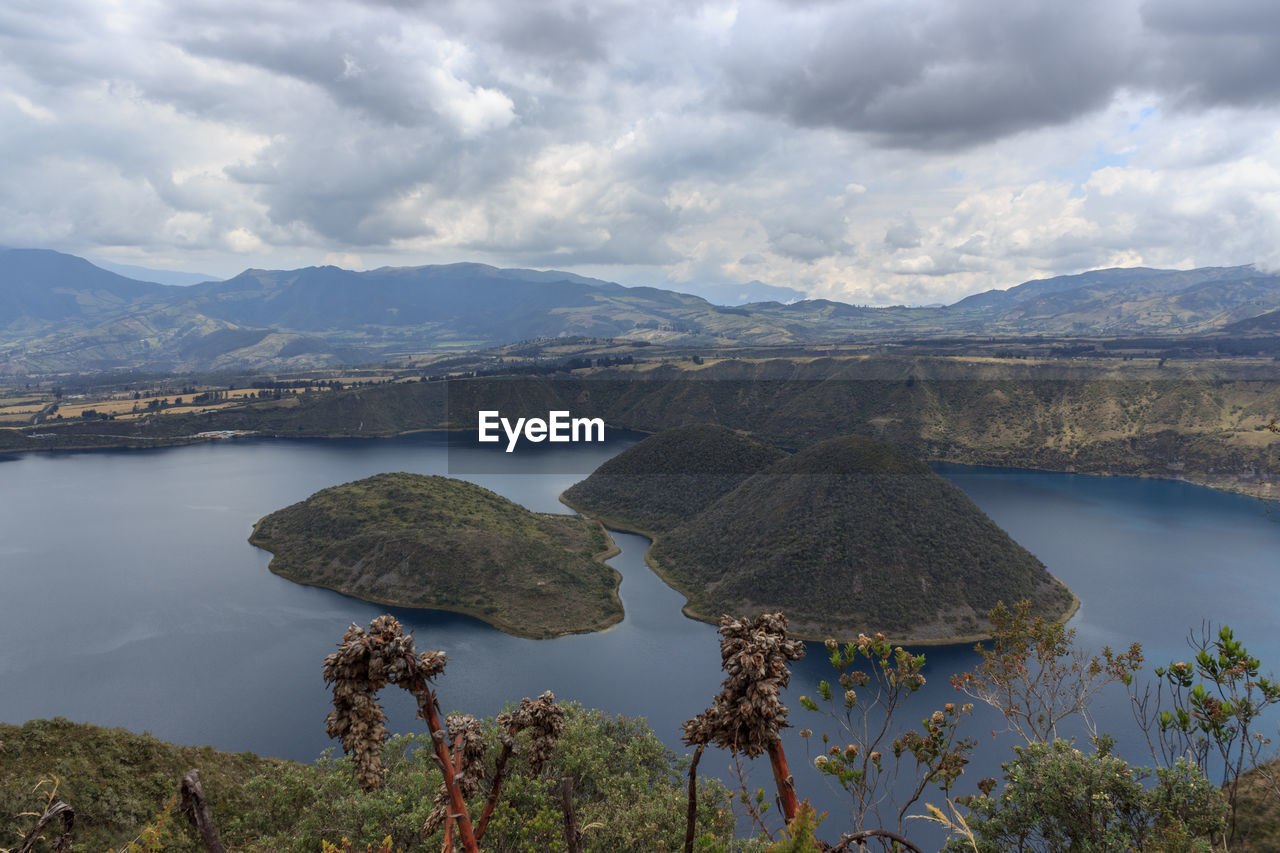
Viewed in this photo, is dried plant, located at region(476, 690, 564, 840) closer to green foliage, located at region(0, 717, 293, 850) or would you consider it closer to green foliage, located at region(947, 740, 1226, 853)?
green foliage, located at region(947, 740, 1226, 853)

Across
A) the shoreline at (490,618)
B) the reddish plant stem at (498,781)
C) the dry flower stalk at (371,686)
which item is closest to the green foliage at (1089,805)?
the reddish plant stem at (498,781)

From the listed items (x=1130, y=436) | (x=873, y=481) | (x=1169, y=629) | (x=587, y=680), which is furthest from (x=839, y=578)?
(x=1130, y=436)

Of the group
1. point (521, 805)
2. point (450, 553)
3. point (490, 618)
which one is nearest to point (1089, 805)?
point (521, 805)

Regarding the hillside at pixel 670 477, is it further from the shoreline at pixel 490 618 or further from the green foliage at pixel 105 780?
the green foliage at pixel 105 780

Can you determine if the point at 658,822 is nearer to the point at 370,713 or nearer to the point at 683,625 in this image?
the point at 370,713

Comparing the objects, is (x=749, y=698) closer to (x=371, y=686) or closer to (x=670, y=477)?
(x=371, y=686)

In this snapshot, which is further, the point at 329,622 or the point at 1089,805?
the point at 329,622

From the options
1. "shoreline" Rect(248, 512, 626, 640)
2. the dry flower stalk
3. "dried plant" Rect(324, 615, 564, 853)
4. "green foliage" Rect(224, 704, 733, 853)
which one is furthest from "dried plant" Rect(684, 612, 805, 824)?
→ "shoreline" Rect(248, 512, 626, 640)
